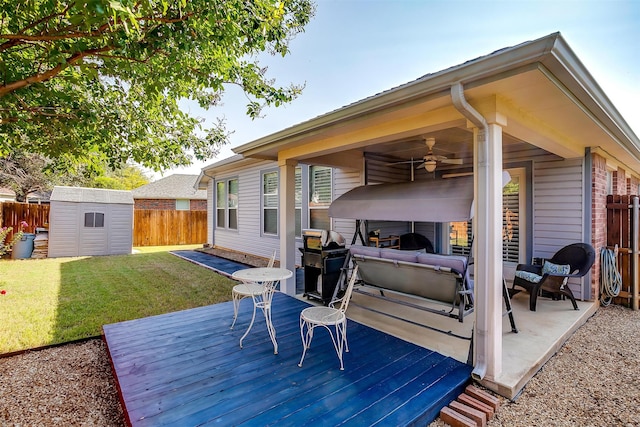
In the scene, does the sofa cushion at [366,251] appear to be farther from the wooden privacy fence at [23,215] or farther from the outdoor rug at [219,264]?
the wooden privacy fence at [23,215]

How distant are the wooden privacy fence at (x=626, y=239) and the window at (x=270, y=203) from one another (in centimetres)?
772

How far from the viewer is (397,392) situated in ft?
8.47

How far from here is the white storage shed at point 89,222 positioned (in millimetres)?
10562

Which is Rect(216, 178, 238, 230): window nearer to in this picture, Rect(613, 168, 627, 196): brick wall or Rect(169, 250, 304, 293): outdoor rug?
Rect(169, 250, 304, 293): outdoor rug

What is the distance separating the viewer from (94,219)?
1120 centimetres

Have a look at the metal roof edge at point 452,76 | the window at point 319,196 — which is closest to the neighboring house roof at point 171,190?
the window at point 319,196

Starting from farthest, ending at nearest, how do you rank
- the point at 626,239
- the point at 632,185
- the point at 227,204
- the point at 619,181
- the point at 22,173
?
the point at 22,173 → the point at 227,204 → the point at 632,185 → the point at 619,181 → the point at 626,239

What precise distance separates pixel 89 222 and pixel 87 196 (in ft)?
3.12

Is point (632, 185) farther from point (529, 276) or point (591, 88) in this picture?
point (591, 88)

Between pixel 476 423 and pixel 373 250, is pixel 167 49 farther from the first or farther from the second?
pixel 476 423

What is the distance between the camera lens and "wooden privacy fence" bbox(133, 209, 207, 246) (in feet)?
50.1

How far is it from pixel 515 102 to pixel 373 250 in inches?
92.6

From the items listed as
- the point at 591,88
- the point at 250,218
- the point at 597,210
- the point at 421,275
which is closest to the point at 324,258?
the point at 421,275

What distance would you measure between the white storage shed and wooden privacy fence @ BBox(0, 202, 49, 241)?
4.65ft
